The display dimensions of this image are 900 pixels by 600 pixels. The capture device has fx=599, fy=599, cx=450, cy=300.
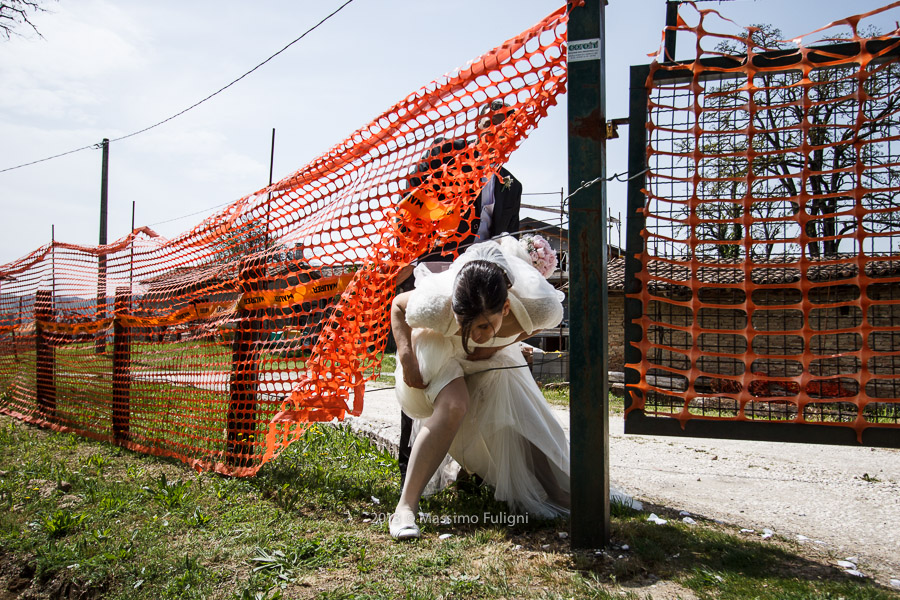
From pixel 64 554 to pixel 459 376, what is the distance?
7.48ft

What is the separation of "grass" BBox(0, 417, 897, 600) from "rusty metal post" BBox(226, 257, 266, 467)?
0.27m

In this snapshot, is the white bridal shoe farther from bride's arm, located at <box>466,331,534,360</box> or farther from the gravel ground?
the gravel ground

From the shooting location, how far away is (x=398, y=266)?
3.62 metres

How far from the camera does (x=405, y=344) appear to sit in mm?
3285

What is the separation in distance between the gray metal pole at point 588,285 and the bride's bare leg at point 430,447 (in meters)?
0.66

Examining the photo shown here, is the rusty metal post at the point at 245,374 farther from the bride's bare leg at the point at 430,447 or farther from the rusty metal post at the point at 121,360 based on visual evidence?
the rusty metal post at the point at 121,360

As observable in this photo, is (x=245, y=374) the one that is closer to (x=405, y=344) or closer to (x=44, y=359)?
(x=405, y=344)

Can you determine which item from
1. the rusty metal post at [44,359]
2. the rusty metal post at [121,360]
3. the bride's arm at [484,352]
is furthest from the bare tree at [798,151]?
the rusty metal post at [44,359]

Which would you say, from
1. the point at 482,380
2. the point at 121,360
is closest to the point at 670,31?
the point at 482,380

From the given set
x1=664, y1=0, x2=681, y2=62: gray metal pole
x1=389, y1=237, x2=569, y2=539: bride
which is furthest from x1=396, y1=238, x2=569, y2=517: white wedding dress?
x1=664, y1=0, x2=681, y2=62: gray metal pole

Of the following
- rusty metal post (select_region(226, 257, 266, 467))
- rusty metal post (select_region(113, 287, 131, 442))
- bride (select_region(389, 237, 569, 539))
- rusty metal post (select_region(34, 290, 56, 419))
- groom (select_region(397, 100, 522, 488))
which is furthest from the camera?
rusty metal post (select_region(34, 290, 56, 419))

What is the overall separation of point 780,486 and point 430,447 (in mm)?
2918

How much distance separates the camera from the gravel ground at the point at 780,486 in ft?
10.4

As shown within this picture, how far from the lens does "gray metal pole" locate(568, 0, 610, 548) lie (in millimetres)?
2717
